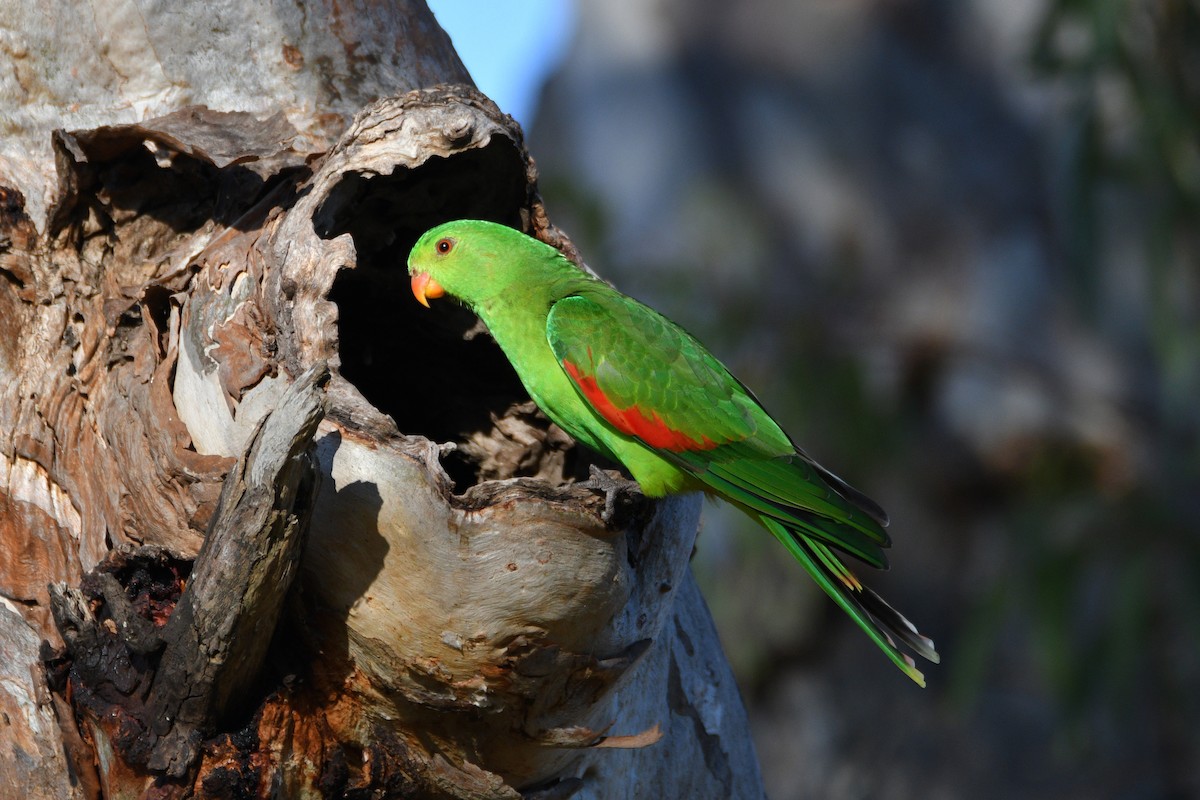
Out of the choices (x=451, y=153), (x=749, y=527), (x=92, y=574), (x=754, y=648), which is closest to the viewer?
(x=92, y=574)

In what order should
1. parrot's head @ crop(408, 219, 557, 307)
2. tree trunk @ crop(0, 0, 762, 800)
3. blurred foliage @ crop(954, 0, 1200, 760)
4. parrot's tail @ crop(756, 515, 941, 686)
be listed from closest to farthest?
tree trunk @ crop(0, 0, 762, 800) < parrot's tail @ crop(756, 515, 941, 686) < parrot's head @ crop(408, 219, 557, 307) < blurred foliage @ crop(954, 0, 1200, 760)

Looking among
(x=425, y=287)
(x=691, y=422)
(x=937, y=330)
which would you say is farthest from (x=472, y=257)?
(x=937, y=330)

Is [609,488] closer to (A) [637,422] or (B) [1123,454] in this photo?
(A) [637,422]

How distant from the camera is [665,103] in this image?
1023cm

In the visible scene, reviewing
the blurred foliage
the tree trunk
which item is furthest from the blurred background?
the tree trunk

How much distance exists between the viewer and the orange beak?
351 cm

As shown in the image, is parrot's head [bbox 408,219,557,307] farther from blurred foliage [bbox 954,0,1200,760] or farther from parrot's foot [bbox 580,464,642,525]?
blurred foliage [bbox 954,0,1200,760]

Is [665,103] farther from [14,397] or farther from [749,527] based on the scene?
[14,397]

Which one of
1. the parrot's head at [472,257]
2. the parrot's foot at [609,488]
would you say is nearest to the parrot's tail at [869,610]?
the parrot's foot at [609,488]

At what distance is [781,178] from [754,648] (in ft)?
13.3

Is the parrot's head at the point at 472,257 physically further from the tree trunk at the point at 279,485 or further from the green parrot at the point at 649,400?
the tree trunk at the point at 279,485

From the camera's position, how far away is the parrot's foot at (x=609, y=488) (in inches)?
105

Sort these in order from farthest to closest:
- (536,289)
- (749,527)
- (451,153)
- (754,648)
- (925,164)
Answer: (925,164) < (754,648) < (749,527) < (536,289) < (451,153)

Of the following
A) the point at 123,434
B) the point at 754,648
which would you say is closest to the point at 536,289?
the point at 123,434
